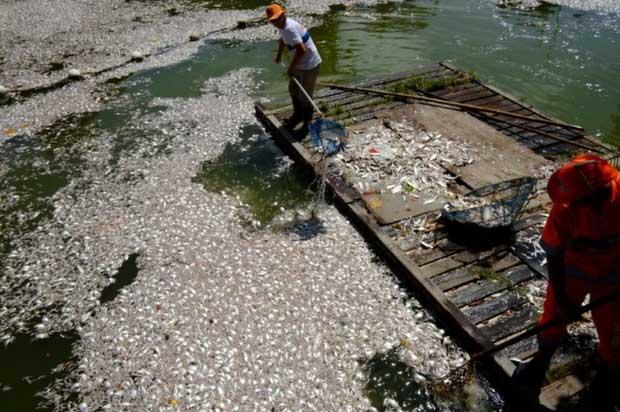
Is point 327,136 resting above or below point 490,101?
above

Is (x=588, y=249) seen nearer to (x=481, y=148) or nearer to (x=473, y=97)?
(x=481, y=148)

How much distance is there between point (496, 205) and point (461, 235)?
743 mm

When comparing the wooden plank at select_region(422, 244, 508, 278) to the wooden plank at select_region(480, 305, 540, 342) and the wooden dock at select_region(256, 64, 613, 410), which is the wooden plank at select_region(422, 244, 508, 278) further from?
the wooden plank at select_region(480, 305, 540, 342)

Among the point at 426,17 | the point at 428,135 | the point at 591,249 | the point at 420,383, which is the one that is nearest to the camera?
the point at 591,249

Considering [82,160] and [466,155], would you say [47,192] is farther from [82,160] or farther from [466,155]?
[466,155]

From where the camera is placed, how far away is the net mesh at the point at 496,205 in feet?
23.5

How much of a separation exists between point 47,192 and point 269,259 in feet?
15.9

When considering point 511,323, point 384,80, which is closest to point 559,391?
point 511,323

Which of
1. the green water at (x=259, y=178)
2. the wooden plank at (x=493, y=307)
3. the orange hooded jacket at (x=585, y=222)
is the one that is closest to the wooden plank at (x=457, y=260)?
the wooden plank at (x=493, y=307)

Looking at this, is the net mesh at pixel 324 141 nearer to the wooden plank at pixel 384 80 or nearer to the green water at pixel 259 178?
the green water at pixel 259 178

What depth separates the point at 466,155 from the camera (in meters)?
9.20

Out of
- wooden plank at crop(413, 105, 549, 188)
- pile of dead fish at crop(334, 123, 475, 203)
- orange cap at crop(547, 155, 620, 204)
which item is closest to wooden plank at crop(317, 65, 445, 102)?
wooden plank at crop(413, 105, 549, 188)

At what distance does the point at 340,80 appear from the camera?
43.7 ft

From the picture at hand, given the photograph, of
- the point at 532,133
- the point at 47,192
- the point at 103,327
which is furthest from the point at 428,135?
the point at 47,192
